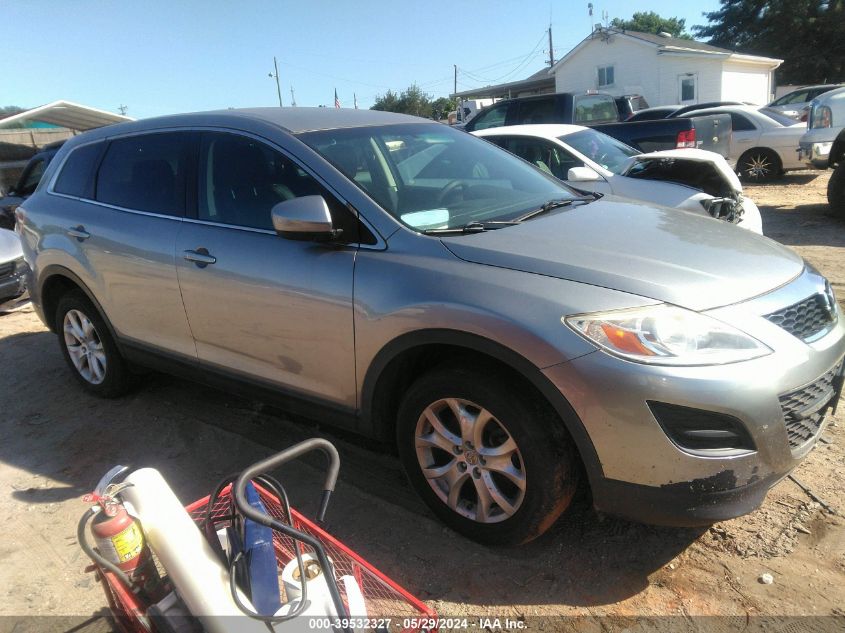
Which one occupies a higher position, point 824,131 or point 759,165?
point 824,131

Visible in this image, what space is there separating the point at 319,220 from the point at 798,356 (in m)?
1.91

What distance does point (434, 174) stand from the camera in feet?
11.4

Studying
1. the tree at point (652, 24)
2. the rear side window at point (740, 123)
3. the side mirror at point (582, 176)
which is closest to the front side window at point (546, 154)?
the side mirror at point (582, 176)

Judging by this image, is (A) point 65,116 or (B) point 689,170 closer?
(B) point 689,170

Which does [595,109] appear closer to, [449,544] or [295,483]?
[295,483]

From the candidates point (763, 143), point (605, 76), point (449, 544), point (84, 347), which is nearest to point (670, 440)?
point (449, 544)

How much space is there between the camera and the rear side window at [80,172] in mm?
4266

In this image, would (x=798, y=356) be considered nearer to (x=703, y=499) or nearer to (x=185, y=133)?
(x=703, y=499)

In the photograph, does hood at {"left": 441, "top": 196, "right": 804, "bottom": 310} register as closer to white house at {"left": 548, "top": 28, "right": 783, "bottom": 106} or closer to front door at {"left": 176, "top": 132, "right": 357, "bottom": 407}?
front door at {"left": 176, "top": 132, "right": 357, "bottom": 407}

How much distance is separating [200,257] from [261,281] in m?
0.48

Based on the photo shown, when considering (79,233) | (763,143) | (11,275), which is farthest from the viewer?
(763,143)

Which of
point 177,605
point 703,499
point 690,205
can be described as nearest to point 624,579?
point 703,499

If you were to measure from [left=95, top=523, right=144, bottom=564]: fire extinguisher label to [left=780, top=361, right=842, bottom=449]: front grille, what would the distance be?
215 centimetres

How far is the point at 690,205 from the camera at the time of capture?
19.4 ft
